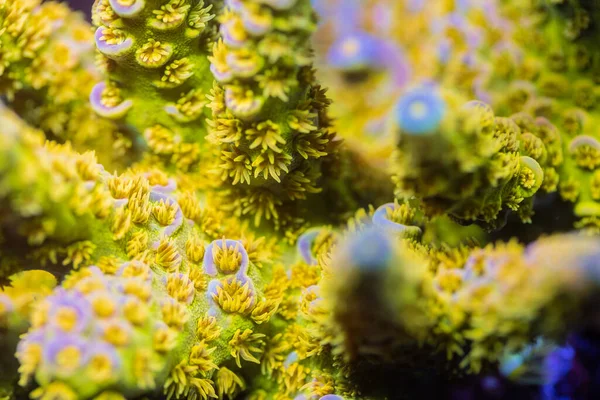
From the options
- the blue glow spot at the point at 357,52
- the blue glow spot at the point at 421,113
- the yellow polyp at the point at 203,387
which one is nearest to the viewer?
the blue glow spot at the point at 421,113

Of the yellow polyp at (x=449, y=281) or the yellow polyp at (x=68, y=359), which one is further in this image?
the yellow polyp at (x=449, y=281)

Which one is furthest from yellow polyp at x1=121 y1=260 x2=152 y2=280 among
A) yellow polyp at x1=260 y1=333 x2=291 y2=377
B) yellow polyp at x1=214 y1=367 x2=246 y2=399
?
yellow polyp at x1=260 y1=333 x2=291 y2=377

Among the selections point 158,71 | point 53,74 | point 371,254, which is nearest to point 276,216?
point 158,71

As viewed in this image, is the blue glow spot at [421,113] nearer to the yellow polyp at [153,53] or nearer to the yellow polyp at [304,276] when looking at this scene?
the yellow polyp at [304,276]

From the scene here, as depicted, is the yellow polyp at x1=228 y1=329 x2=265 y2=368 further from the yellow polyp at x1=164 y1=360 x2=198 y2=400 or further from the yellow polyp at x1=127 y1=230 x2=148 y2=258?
the yellow polyp at x1=127 y1=230 x2=148 y2=258

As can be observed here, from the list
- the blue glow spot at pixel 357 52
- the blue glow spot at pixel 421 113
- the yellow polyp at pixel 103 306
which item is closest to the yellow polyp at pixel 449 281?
the blue glow spot at pixel 421 113

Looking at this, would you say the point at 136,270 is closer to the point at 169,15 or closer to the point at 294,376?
the point at 294,376

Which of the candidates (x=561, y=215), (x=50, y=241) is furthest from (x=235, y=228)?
(x=561, y=215)

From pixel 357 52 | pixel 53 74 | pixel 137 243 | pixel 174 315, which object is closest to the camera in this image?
pixel 174 315
